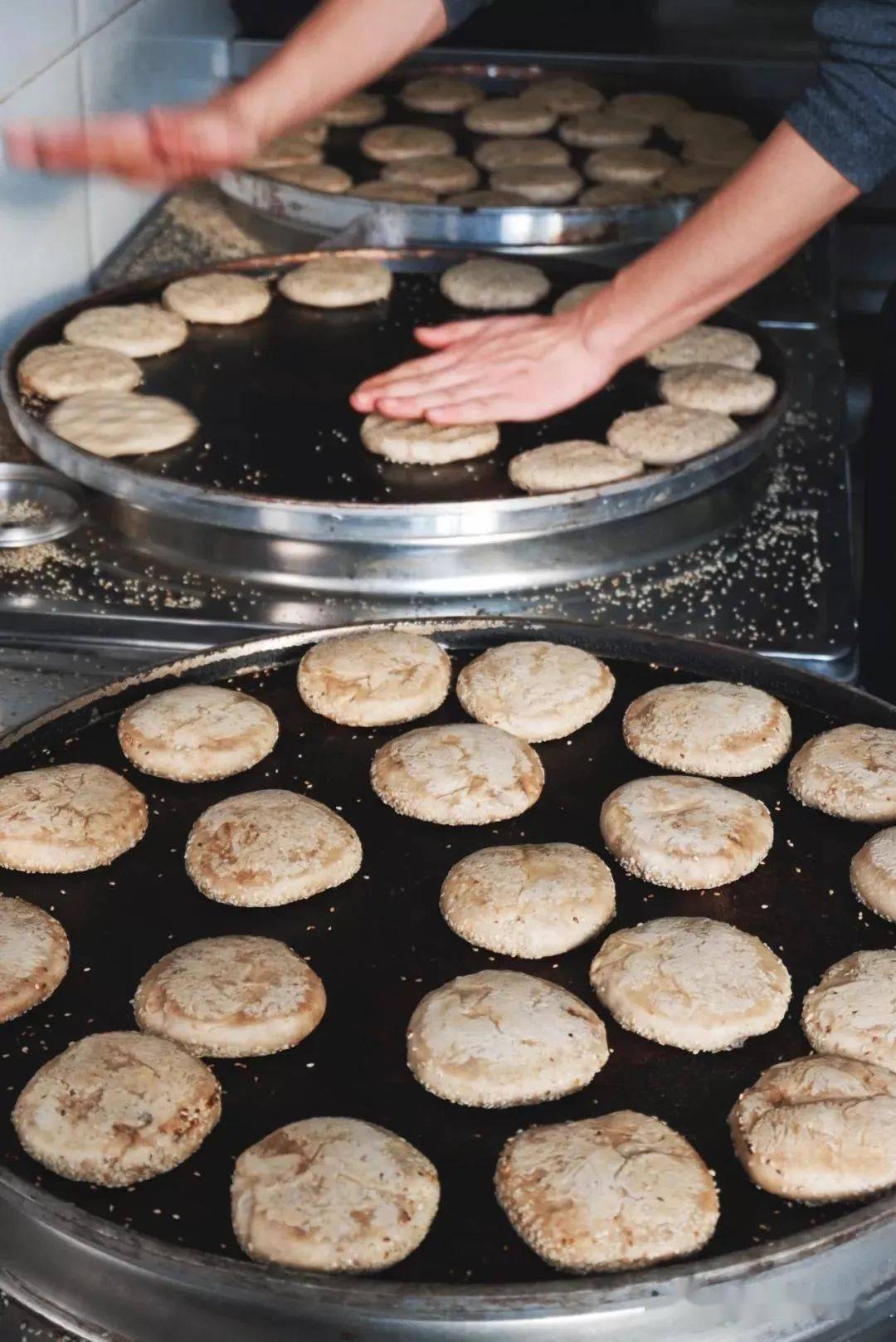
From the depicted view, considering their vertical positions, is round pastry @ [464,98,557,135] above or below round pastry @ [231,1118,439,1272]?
above

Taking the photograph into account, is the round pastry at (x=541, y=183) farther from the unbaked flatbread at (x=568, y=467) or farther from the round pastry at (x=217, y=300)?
the unbaked flatbread at (x=568, y=467)

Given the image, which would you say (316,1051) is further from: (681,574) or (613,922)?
(681,574)

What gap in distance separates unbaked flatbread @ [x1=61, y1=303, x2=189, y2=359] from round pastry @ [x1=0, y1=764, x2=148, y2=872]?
1042mm

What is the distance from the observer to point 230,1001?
1223 mm

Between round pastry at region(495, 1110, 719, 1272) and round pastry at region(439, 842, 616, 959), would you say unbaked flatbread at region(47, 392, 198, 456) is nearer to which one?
round pastry at region(439, 842, 616, 959)

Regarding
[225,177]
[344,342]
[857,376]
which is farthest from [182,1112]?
[857,376]

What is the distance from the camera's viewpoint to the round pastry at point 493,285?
250 centimetres

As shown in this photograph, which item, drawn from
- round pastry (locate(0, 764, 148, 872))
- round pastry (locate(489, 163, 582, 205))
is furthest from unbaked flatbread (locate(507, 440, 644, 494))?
round pastry (locate(489, 163, 582, 205))

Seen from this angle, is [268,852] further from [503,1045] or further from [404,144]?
[404,144]

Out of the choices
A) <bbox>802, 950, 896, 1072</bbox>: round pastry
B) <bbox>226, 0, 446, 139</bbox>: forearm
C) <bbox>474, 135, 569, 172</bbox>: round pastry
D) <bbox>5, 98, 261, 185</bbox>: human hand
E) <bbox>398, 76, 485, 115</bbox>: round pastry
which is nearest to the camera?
<bbox>802, 950, 896, 1072</bbox>: round pastry

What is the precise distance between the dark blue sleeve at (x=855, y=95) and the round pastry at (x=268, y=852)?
97cm

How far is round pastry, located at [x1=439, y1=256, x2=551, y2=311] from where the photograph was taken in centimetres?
250

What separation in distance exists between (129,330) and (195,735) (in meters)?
1.02

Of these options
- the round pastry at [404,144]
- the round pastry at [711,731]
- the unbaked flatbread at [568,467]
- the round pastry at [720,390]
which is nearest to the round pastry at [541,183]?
the round pastry at [404,144]
